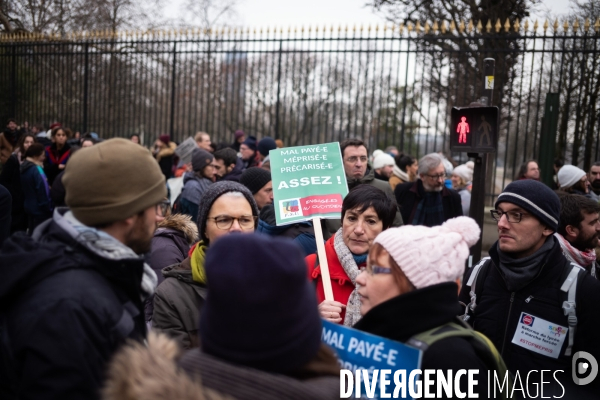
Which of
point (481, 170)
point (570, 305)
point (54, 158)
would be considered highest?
point (481, 170)

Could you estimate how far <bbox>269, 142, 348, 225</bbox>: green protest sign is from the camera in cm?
380

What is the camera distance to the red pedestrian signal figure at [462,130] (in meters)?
6.17

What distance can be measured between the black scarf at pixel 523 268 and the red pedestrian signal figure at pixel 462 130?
3051 millimetres

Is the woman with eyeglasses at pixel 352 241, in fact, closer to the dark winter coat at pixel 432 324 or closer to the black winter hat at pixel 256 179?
the dark winter coat at pixel 432 324

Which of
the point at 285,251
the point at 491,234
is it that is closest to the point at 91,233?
the point at 285,251

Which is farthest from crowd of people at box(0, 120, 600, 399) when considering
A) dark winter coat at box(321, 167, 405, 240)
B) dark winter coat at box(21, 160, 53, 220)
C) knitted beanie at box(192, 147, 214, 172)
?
dark winter coat at box(21, 160, 53, 220)

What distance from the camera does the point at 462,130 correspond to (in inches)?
244

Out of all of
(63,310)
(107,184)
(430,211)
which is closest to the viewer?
(63,310)

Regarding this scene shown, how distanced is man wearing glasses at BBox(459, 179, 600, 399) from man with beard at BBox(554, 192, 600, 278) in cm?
85

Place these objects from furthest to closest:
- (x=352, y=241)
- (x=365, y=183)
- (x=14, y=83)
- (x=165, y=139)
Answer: (x=14, y=83) < (x=165, y=139) < (x=365, y=183) < (x=352, y=241)

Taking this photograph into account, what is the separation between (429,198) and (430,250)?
5.03 metres

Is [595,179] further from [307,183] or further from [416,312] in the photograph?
[416,312]

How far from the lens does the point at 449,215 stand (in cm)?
707

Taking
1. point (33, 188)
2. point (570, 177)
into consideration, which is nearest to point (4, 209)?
point (33, 188)
